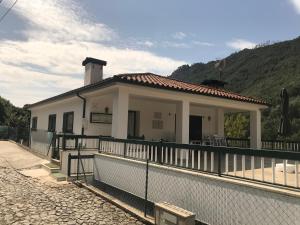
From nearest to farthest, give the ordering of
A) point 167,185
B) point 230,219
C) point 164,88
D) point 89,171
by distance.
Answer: point 230,219, point 167,185, point 89,171, point 164,88

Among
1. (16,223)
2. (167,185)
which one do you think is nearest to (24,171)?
(16,223)

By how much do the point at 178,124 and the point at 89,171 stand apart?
3.88m

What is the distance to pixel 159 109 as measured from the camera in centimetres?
1440

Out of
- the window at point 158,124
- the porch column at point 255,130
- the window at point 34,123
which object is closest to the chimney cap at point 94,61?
the window at point 158,124

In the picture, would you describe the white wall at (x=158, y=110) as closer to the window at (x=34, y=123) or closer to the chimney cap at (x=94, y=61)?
the chimney cap at (x=94, y=61)

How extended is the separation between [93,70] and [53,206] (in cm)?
927

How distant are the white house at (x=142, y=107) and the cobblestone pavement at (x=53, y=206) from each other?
8.85 feet

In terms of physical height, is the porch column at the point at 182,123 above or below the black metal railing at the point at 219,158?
above

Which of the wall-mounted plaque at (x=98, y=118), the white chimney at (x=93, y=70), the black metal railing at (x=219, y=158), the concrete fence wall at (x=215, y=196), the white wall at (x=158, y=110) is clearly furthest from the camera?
the white chimney at (x=93, y=70)

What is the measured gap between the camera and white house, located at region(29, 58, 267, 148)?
9.91 meters

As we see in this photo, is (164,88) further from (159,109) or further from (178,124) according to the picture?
(159,109)

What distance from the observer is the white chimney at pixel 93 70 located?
14.7m

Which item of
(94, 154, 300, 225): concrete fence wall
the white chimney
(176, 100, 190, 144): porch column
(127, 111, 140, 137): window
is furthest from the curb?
the white chimney

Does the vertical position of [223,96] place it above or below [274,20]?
below
